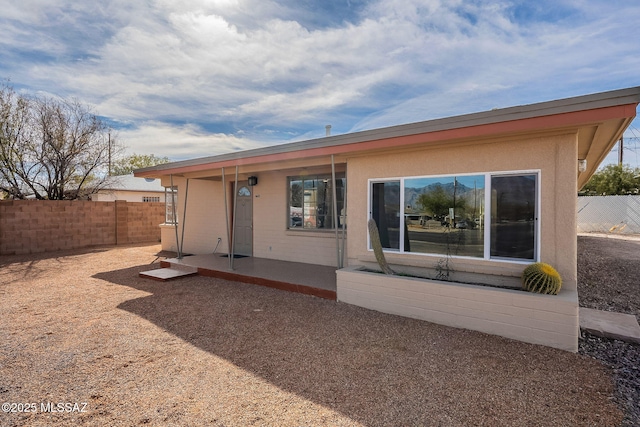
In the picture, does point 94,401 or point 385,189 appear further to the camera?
point 385,189

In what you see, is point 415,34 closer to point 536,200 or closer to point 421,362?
point 536,200

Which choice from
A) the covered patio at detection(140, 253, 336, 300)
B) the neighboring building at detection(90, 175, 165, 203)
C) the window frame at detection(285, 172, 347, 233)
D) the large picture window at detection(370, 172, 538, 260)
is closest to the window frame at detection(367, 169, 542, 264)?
the large picture window at detection(370, 172, 538, 260)

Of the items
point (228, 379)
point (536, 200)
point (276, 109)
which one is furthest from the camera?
point (276, 109)

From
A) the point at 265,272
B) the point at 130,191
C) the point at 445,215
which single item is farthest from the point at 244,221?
the point at 130,191

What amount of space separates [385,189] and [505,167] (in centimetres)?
195

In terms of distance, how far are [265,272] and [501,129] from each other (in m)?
5.48

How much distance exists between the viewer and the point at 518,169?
464 cm

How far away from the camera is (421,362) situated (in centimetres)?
356

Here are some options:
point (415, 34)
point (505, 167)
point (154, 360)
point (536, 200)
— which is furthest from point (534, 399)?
point (415, 34)

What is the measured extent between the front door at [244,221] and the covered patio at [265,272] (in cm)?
56

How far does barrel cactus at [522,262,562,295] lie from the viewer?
407 cm

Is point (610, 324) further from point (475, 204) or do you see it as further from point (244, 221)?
point (244, 221)

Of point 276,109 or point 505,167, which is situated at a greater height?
point 276,109

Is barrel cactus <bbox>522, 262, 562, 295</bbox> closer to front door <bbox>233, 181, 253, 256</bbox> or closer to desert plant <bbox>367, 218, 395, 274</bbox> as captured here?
desert plant <bbox>367, 218, 395, 274</bbox>
